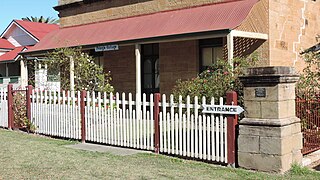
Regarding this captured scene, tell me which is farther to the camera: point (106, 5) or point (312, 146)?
point (106, 5)

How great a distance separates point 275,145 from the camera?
688 cm

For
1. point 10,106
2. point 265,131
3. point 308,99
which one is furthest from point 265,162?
point 10,106

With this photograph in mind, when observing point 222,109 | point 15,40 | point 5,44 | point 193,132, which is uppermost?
point 15,40

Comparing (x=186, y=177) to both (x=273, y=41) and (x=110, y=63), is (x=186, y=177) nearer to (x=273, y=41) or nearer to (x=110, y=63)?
(x=273, y=41)

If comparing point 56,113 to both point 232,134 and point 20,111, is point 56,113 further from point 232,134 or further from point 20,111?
point 232,134

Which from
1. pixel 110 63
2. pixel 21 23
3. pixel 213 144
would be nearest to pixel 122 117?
pixel 213 144

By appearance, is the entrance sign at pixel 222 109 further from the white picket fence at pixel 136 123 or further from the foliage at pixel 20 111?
the foliage at pixel 20 111

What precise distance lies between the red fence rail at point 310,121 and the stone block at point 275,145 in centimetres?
171

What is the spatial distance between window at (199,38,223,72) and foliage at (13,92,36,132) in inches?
248

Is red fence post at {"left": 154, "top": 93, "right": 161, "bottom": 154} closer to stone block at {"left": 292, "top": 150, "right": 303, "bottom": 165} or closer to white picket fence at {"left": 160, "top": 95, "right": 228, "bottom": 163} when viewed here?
white picket fence at {"left": 160, "top": 95, "right": 228, "bottom": 163}

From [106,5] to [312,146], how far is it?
12482mm

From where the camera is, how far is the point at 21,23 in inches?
1261

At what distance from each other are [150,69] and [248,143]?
11.0 metres

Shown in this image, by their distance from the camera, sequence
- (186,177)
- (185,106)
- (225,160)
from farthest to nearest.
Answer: (185,106) < (225,160) < (186,177)
